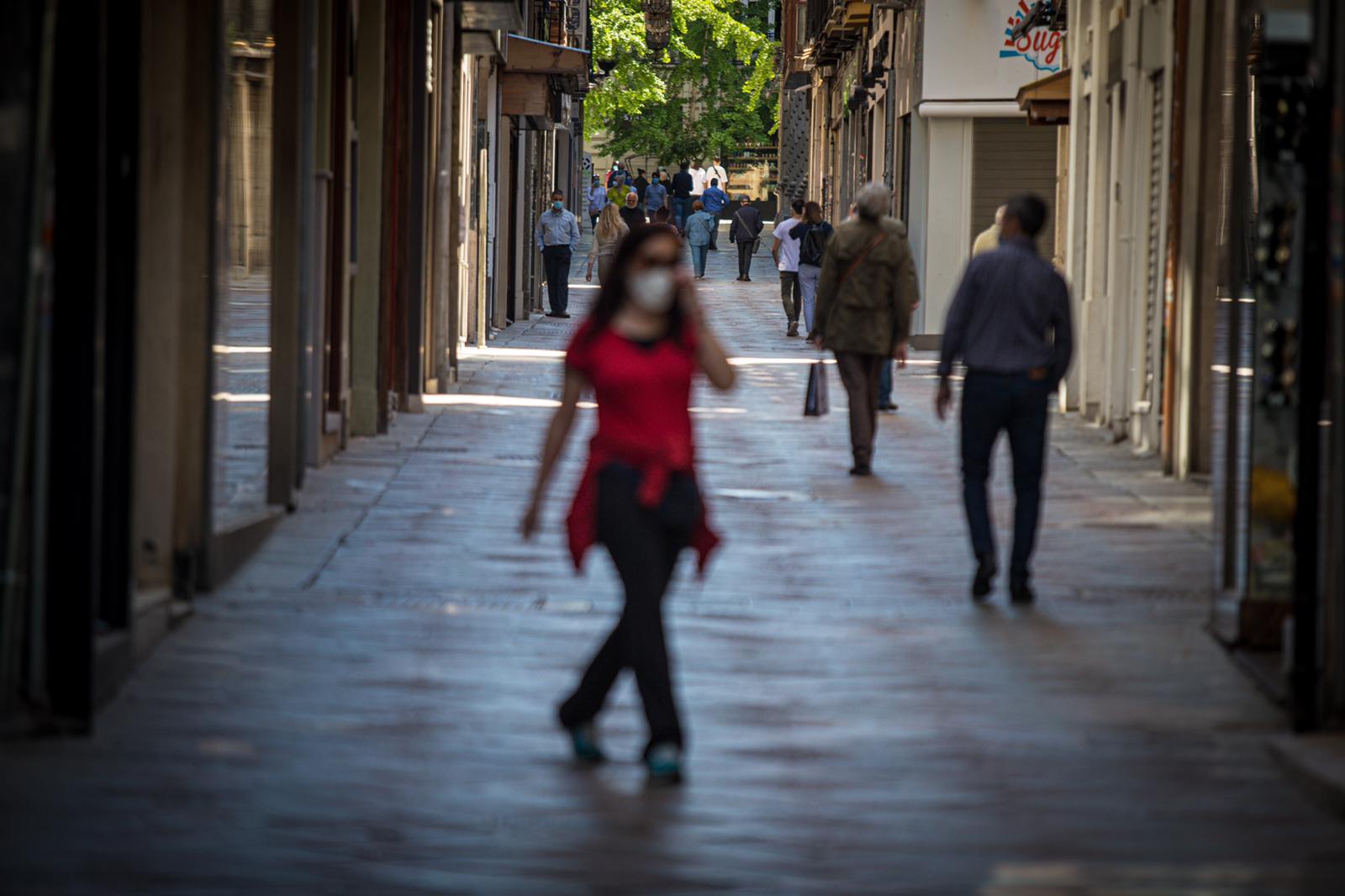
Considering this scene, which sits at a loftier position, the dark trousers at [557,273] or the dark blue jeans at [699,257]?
the dark blue jeans at [699,257]

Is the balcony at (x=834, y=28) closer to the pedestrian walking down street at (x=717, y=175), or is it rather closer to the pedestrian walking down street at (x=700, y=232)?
the pedestrian walking down street at (x=700, y=232)

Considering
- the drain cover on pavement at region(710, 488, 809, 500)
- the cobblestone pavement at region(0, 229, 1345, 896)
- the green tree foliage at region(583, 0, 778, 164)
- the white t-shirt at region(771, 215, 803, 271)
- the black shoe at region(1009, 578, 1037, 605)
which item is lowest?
the cobblestone pavement at region(0, 229, 1345, 896)

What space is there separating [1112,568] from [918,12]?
2052 centimetres

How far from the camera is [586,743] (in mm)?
6754

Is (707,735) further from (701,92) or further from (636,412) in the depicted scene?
(701,92)

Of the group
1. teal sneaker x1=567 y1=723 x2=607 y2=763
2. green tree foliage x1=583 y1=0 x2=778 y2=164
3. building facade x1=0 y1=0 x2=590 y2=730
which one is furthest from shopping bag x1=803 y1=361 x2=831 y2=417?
green tree foliage x1=583 y1=0 x2=778 y2=164

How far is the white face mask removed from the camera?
6469mm

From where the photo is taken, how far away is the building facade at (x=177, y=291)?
668cm

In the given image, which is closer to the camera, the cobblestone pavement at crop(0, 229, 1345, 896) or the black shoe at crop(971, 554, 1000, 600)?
the cobblestone pavement at crop(0, 229, 1345, 896)

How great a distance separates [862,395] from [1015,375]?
5029 mm

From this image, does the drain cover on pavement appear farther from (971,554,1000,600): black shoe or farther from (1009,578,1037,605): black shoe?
(1009,578,1037,605): black shoe

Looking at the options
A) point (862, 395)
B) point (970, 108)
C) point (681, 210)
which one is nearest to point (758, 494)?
point (862, 395)

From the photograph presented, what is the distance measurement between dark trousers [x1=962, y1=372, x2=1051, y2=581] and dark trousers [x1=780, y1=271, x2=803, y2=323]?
21073 millimetres

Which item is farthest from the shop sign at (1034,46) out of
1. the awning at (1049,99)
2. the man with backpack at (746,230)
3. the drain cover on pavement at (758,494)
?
the man with backpack at (746,230)
